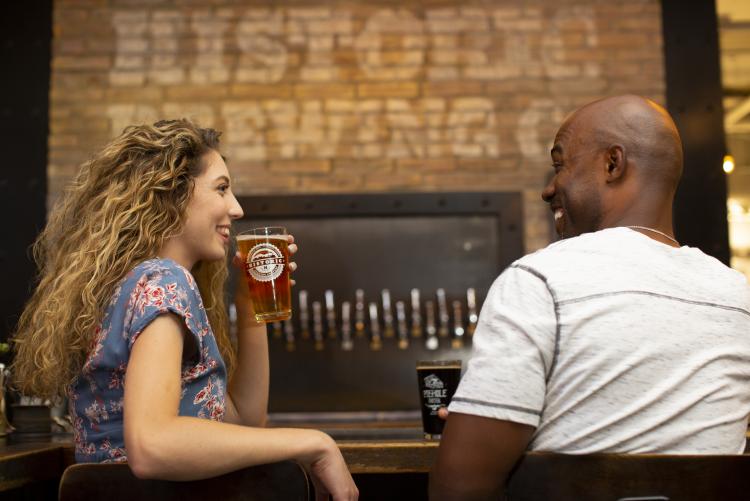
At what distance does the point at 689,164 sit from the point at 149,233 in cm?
355

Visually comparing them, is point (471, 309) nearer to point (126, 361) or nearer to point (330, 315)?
point (330, 315)

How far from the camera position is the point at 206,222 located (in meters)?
1.71

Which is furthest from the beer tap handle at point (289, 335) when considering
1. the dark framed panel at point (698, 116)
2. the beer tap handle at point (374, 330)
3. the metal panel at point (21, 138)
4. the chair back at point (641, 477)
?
the chair back at point (641, 477)

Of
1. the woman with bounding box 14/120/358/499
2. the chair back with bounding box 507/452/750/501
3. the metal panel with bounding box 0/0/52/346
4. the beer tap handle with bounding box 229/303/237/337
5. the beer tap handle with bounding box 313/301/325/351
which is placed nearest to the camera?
the chair back with bounding box 507/452/750/501

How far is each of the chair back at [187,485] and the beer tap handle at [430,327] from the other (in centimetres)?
293

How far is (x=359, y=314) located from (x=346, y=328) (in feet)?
0.34

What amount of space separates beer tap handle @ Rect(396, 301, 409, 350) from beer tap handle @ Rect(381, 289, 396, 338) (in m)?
0.04

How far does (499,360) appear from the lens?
3.91ft

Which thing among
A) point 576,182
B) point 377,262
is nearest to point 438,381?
point 576,182

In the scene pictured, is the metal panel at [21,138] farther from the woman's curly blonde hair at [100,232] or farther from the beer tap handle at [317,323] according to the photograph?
the woman's curly blonde hair at [100,232]

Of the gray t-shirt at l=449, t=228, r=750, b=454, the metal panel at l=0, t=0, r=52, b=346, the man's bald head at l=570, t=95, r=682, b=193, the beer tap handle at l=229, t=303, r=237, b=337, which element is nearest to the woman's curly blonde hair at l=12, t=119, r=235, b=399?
the gray t-shirt at l=449, t=228, r=750, b=454

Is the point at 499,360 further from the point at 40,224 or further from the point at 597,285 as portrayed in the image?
the point at 40,224

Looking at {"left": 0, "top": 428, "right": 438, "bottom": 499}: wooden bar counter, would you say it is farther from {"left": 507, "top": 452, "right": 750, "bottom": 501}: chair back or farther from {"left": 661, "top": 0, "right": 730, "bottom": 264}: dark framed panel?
{"left": 661, "top": 0, "right": 730, "bottom": 264}: dark framed panel

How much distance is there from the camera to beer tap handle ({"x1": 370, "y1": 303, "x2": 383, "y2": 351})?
4.13m
